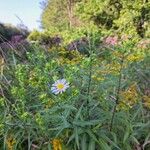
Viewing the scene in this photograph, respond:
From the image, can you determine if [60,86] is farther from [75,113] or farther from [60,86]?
[75,113]

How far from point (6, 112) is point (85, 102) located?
20.9 inches

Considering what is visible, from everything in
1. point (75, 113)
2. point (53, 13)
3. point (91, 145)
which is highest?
point (75, 113)

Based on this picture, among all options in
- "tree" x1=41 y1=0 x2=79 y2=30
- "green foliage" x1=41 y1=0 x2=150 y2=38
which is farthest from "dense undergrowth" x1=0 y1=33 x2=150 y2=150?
"tree" x1=41 y1=0 x2=79 y2=30

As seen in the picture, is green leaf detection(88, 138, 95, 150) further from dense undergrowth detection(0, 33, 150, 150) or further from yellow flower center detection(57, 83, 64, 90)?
yellow flower center detection(57, 83, 64, 90)

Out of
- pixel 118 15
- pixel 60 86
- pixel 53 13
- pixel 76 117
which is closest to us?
pixel 60 86

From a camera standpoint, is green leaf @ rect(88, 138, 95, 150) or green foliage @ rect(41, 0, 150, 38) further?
green foliage @ rect(41, 0, 150, 38)

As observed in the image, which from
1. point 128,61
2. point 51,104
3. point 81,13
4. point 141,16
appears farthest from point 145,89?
point 81,13

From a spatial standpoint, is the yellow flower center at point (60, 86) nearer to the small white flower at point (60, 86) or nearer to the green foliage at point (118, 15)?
the small white flower at point (60, 86)

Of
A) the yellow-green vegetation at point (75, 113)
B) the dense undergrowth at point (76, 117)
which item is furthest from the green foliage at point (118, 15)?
the dense undergrowth at point (76, 117)

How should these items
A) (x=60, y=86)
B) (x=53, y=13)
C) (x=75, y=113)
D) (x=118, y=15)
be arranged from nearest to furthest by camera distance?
(x=60, y=86) < (x=75, y=113) < (x=118, y=15) < (x=53, y=13)

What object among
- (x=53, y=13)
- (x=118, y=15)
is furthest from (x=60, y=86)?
(x=53, y=13)

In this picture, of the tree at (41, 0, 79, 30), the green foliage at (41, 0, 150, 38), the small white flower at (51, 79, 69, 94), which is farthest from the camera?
the tree at (41, 0, 79, 30)

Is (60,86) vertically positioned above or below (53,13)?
above

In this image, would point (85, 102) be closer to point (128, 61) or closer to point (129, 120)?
point (129, 120)
